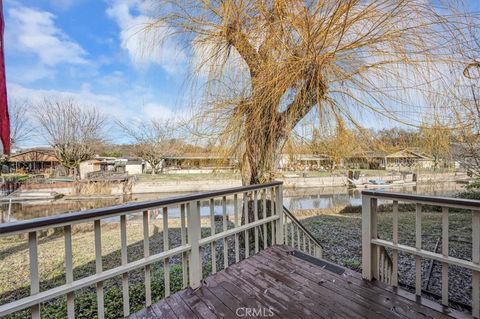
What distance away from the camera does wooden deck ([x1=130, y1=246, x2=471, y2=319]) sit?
1780mm

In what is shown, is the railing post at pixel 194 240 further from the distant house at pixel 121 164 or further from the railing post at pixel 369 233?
the distant house at pixel 121 164

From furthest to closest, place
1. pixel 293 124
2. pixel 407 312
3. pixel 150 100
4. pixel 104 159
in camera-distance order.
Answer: pixel 104 159 < pixel 150 100 < pixel 293 124 < pixel 407 312

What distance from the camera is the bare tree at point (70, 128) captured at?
18741mm

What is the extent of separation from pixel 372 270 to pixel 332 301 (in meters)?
0.58

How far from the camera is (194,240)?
2.17 meters

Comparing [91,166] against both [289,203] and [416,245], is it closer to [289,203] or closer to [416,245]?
[289,203]

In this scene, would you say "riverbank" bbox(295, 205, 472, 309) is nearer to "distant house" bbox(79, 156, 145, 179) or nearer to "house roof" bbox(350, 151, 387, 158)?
"house roof" bbox(350, 151, 387, 158)

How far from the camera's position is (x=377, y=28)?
2.30 meters

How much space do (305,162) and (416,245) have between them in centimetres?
173

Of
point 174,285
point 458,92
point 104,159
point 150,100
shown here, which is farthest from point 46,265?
point 104,159

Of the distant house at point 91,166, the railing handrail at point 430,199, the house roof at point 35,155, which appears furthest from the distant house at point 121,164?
the railing handrail at point 430,199

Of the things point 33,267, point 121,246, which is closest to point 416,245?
point 121,246

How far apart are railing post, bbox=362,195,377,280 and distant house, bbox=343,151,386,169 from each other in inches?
38.2

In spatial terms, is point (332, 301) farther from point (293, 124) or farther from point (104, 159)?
point (104, 159)
